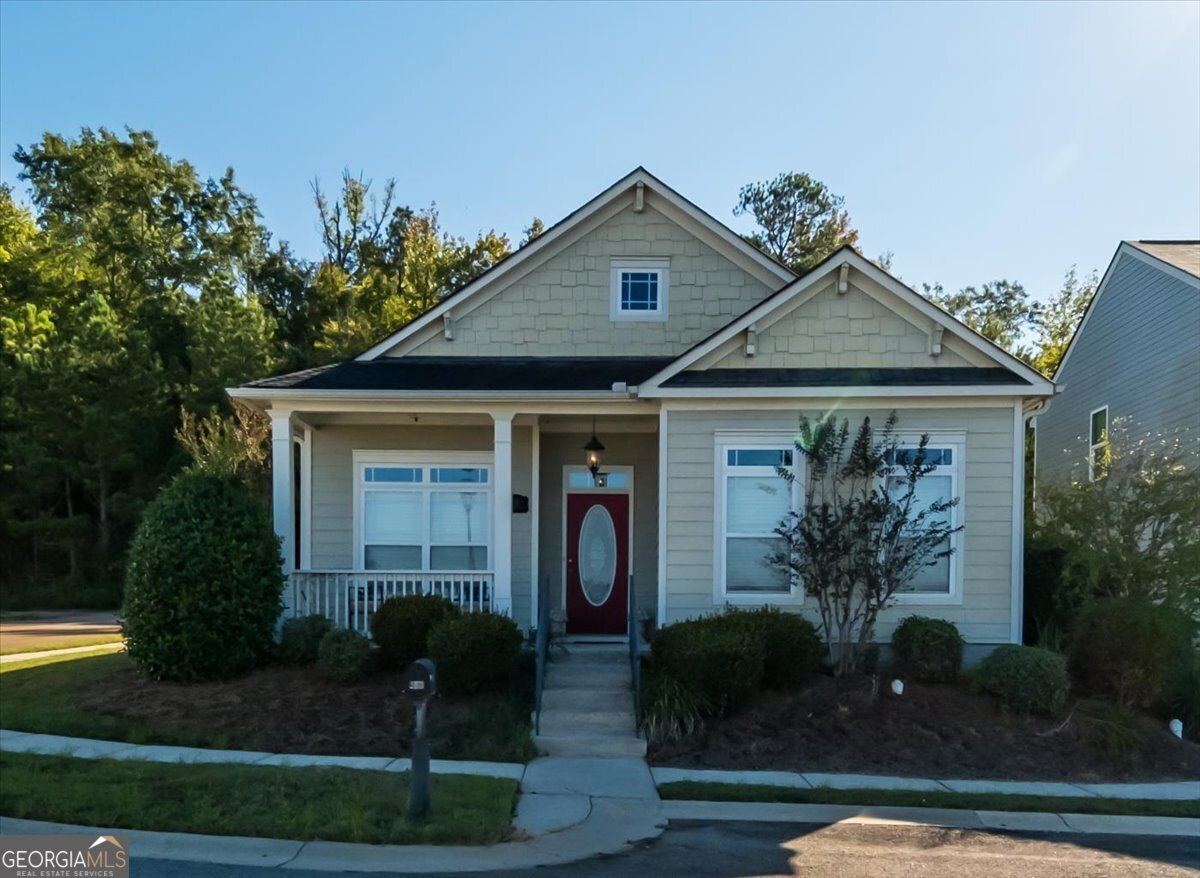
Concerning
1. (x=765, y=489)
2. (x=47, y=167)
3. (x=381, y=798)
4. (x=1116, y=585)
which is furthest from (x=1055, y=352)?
(x=47, y=167)

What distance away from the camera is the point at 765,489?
1182cm

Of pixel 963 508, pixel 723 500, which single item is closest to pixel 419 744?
pixel 723 500

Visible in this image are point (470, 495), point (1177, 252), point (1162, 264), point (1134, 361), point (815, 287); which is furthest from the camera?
point (1134, 361)

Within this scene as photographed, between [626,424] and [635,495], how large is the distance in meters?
1.09

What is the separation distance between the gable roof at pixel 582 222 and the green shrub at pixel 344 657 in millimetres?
5048

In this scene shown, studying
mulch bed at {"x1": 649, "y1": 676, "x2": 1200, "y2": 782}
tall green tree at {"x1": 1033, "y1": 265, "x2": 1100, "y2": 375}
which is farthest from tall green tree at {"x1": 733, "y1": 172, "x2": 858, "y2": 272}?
mulch bed at {"x1": 649, "y1": 676, "x2": 1200, "y2": 782}

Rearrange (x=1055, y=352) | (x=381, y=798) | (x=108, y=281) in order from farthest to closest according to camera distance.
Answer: (x=108, y=281) < (x=1055, y=352) < (x=381, y=798)

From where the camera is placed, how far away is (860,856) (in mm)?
6625

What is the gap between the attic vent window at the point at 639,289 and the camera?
1458cm

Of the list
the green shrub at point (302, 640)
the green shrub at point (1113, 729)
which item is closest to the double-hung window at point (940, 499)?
the green shrub at point (1113, 729)

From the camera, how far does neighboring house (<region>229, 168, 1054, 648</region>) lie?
1164cm

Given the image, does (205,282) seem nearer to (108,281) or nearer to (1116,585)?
(108,281)

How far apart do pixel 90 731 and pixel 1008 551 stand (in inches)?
412

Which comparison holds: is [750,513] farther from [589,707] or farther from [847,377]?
→ [589,707]
